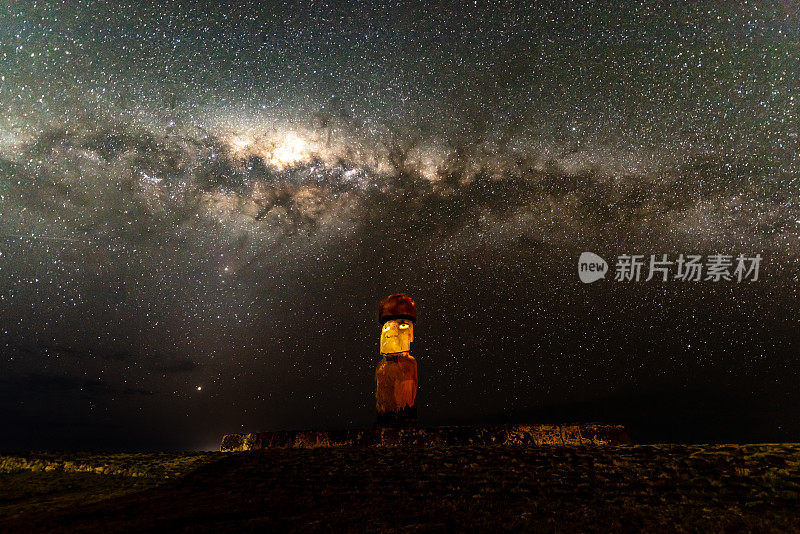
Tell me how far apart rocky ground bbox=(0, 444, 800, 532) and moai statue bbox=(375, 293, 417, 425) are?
12.0 feet

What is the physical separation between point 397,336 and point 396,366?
856 millimetres

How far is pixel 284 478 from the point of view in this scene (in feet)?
24.8

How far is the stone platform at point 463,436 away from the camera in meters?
9.27

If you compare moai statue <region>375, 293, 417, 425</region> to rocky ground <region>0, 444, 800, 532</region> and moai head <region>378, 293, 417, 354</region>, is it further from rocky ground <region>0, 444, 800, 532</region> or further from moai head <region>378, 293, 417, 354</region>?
rocky ground <region>0, 444, 800, 532</region>

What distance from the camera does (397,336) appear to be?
1352 cm

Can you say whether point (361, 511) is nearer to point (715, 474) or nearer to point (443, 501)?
point (443, 501)

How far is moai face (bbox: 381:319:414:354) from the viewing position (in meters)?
13.5

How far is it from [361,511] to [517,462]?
289cm

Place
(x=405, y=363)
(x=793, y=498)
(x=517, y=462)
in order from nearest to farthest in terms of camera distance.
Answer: (x=793, y=498)
(x=517, y=462)
(x=405, y=363)

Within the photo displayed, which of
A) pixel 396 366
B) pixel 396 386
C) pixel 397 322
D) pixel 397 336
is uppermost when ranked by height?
pixel 397 322

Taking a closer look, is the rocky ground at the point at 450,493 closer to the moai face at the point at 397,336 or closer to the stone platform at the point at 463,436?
the stone platform at the point at 463,436

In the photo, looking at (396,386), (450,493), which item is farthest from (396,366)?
(450,493)

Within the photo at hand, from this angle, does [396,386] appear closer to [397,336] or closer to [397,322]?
[397,336]

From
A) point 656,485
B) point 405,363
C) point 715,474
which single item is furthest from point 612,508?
point 405,363
